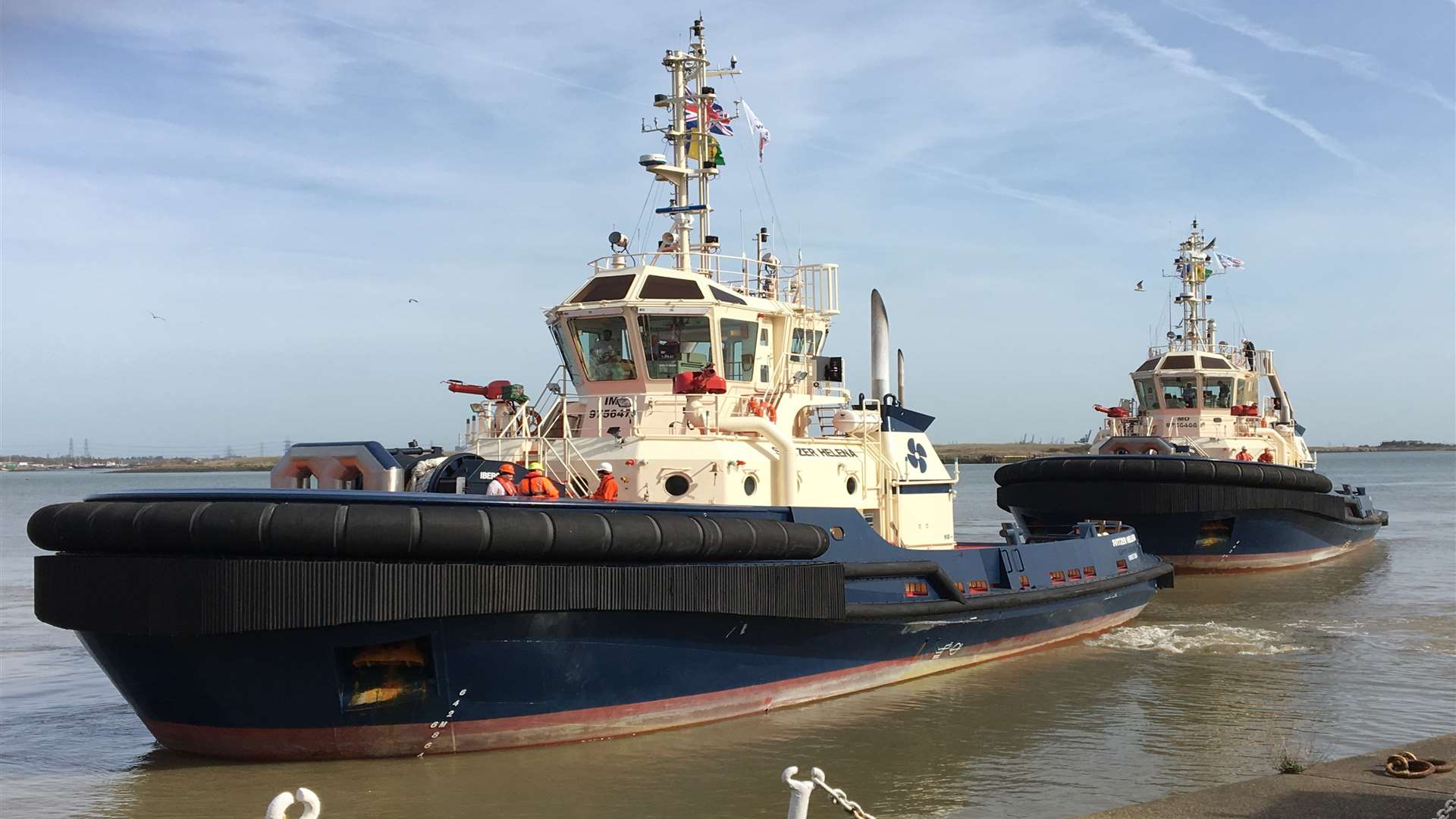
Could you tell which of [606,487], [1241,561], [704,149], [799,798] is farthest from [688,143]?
[1241,561]

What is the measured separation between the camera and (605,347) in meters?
10.9

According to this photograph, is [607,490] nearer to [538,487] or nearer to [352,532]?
[538,487]

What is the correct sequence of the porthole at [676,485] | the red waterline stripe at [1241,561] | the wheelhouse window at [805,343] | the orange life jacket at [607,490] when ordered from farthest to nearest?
the red waterline stripe at [1241,561], the wheelhouse window at [805,343], the porthole at [676,485], the orange life jacket at [607,490]

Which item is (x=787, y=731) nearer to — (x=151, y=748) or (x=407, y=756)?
(x=407, y=756)

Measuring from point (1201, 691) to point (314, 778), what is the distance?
7586 mm

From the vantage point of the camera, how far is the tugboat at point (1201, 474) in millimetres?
18953

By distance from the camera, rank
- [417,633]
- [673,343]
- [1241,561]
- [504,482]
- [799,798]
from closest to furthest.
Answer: [799,798] → [417,633] → [504,482] → [673,343] → [1241,561]

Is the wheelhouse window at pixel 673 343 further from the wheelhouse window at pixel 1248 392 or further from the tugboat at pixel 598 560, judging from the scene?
the wheelhouse window at pixel 1248 392

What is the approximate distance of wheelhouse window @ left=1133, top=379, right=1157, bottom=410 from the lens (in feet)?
79.0

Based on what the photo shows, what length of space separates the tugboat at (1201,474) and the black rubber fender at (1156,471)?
0.8 inches

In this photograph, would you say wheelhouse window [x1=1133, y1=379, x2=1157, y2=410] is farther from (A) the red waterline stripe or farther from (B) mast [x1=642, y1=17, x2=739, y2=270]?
(B) mast [x1=642, y1=17, x2=739, y2=270]

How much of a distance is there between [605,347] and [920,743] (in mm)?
4245

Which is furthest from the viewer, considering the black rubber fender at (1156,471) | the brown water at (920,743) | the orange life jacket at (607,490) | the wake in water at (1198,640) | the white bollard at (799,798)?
the black rubber fender at (1156,471)

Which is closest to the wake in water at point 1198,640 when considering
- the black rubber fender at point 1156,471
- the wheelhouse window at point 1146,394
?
the black rubber fender at point 1156,471
